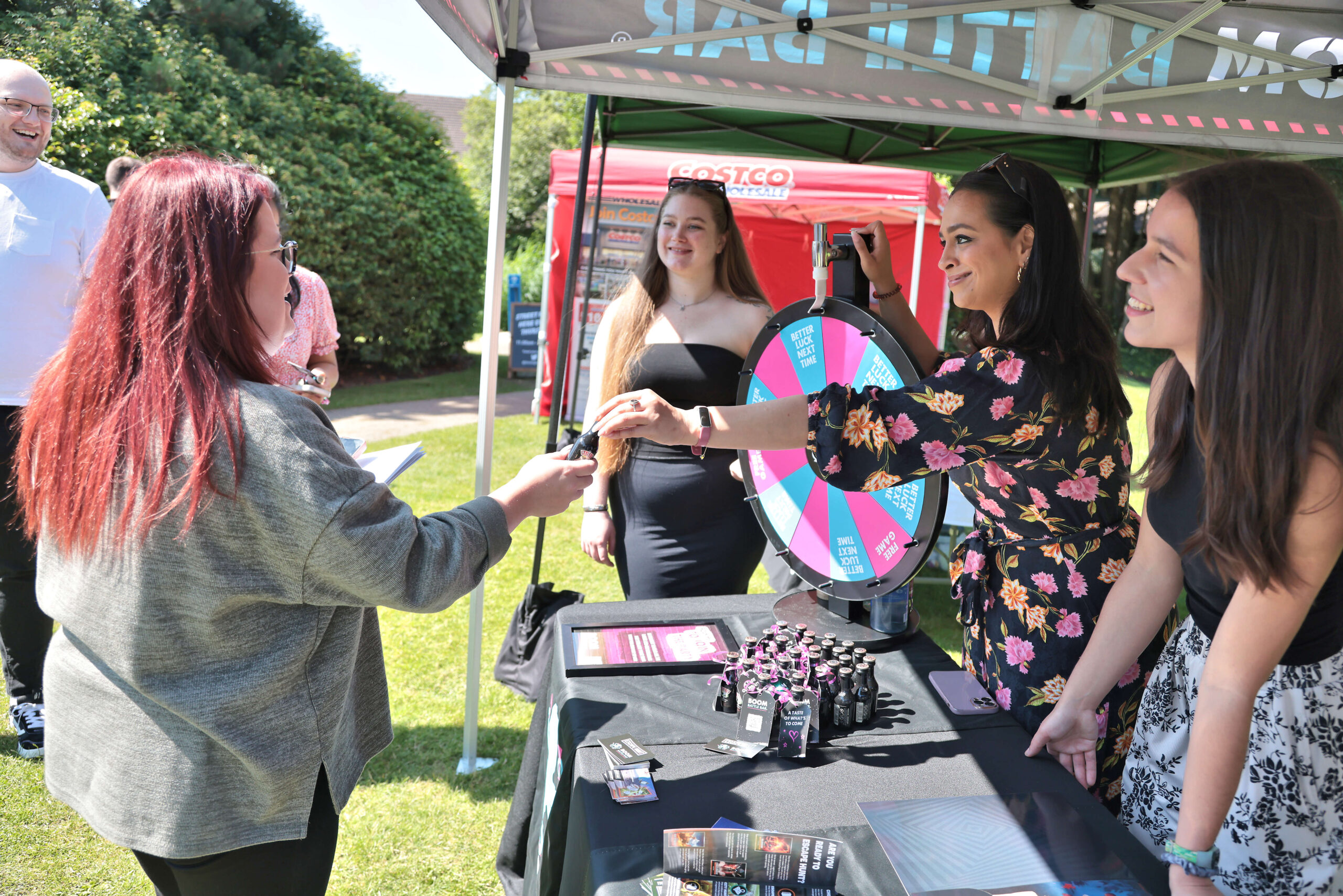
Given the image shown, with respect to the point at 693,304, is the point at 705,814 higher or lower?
lower

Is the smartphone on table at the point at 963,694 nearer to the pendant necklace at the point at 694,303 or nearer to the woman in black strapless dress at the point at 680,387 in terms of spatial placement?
the woman in black strapless dress at the point at 680,387

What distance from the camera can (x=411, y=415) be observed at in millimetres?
9750

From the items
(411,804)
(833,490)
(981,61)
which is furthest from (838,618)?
(981,61)

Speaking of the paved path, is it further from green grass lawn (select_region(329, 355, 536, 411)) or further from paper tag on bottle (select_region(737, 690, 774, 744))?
paper tag on bottle (select_region(737, 690, 774, 744))

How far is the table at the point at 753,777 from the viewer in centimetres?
118

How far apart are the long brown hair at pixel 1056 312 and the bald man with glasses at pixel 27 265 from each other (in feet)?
8.81

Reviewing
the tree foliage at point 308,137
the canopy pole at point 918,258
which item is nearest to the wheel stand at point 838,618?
the tree foliage at point 308,137

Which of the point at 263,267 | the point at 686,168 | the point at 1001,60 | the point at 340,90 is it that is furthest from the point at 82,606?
the point at 340,90

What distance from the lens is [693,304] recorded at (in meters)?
2.72

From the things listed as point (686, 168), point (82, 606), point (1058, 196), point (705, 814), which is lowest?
point (705, 814)

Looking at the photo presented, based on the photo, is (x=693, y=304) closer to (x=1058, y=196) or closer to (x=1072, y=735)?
(x=1058, y=196)

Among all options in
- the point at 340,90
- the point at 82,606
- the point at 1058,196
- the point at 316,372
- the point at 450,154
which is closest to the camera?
the point at 82,606

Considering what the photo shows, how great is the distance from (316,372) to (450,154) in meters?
10.1

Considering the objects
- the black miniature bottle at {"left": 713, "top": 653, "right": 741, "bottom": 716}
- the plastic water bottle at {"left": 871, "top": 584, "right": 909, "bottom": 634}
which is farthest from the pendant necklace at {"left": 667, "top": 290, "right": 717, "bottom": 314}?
the black miniature bottle at {"left": 713, "top": 653, "right": 741, "bottom": 716}
